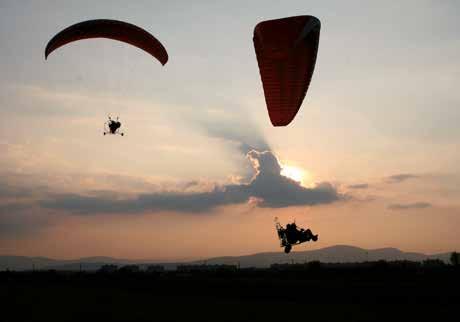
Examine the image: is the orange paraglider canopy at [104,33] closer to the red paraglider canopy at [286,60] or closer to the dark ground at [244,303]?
the red paraglider canopy at [286,60]

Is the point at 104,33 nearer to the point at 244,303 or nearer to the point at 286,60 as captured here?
the point at 286,60

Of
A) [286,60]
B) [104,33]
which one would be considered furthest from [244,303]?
[104,33]

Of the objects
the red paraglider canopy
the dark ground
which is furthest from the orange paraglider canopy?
the dark ground

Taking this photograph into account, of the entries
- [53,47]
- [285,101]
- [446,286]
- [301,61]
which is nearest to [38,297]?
[53,47]

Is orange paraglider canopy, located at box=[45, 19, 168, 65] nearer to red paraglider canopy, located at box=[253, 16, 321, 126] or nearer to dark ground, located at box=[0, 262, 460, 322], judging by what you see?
red paraglider canopy, located at box=[253, 16, 321, 126]

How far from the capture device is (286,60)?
25.6 metres

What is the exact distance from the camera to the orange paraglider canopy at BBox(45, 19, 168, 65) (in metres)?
30.0

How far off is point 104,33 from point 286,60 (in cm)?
1092

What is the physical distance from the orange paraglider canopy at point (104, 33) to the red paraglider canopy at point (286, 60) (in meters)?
7.93

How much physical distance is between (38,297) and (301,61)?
963 inches

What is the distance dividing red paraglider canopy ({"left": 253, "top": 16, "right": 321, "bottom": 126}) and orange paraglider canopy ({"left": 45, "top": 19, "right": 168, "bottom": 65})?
312 inches

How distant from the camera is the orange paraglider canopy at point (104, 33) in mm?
30000

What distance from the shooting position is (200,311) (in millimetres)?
29703

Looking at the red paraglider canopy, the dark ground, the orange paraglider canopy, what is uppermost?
the orange paraglider canopy
